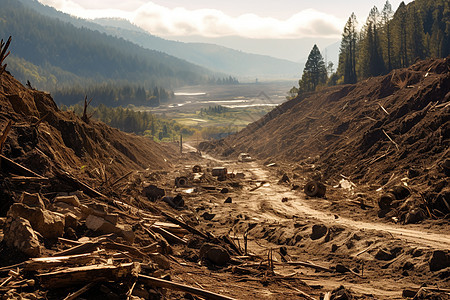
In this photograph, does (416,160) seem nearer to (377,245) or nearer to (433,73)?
(377,245)

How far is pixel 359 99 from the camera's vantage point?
177 ft

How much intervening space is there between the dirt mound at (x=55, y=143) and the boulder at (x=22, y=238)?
416cm

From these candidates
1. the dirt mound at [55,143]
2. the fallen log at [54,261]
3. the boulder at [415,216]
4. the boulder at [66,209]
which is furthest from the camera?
the boulder at [415,216]

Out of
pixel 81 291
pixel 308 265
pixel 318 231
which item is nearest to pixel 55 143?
pixel 318 231

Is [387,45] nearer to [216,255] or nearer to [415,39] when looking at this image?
[415,39]

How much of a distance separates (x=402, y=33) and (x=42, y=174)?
83.8 metres

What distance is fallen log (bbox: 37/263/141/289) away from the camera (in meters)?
6.50

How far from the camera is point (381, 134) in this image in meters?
33.0

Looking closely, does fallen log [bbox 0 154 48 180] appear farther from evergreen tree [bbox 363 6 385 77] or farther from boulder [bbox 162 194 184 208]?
evergreen tree [bbox 363 6 385 77]

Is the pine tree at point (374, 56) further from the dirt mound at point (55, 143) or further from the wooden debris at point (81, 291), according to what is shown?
the wooden debris at point (81, 291)

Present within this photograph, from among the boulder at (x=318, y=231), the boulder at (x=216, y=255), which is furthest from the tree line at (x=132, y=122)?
A: the boulder at (x=216, y=255)

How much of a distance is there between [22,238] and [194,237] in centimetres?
627

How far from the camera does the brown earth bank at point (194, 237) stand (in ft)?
23.8

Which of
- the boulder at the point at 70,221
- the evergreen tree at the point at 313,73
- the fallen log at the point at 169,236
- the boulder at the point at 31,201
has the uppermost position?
the evergreen tree at the point at 313,73
